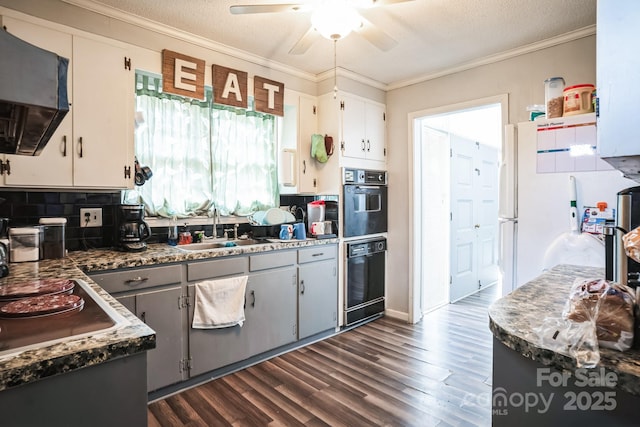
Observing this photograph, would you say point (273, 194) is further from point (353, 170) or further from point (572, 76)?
point (572, 76)

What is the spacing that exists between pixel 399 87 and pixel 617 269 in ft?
9.75

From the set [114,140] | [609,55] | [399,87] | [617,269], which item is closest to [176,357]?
[114,140]

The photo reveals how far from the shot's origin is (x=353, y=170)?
11.1 feet

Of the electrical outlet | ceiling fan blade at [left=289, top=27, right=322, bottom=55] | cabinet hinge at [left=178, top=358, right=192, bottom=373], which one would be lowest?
cabinet hinge at [left=178, top=358, right=192, bottom=373]

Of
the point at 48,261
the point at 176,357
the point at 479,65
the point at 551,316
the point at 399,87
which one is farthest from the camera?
the point at 399,87

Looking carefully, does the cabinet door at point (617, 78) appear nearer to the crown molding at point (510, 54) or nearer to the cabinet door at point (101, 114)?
the crown molding at point (510, 54)

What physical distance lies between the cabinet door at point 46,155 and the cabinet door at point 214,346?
102 centimetres

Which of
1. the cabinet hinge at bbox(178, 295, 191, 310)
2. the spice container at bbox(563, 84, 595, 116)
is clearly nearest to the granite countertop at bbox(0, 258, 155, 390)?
the cabinet hinge at bbox(178, 295, 191, 310)

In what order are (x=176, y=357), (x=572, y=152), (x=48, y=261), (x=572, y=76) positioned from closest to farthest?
(x=572, y=152) → (x=48, y=261) → (x=176, y=357) → (x=572, y=76)

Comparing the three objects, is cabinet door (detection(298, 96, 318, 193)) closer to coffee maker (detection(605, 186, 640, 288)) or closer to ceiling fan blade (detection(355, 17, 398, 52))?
ceiling fan blade (detection(355, 17, 398, 52))

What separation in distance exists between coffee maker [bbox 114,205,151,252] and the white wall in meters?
2.42

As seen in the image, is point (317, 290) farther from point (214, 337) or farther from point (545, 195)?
point (545, 195)

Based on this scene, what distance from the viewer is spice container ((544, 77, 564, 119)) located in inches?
64.6

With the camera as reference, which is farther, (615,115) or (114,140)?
(114,140)
